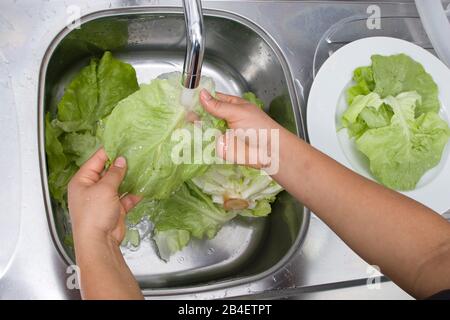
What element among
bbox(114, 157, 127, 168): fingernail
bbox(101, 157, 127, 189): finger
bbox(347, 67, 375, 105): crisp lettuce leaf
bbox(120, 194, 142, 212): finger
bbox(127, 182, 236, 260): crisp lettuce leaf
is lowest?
bbox(127, 182, 236, 260): crisp lettuce leaf

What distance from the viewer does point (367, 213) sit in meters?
0.86

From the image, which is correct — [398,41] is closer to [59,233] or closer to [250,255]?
[250,255]

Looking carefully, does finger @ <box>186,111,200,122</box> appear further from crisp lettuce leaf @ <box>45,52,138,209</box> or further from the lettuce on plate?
the lettuce on plate

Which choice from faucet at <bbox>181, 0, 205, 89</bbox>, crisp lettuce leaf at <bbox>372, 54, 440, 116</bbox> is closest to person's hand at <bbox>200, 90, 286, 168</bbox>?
faucet at <bbox>181, 0, 205, 89</bbox>

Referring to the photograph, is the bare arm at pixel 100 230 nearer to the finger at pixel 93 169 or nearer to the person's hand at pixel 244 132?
the finger at pixel 93 169

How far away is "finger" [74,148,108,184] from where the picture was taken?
900mm

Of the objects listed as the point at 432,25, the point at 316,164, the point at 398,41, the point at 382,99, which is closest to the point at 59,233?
the point at 316,164

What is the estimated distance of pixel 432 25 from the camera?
4.02 ft

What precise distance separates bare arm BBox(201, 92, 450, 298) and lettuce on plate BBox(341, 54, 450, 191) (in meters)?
0.23

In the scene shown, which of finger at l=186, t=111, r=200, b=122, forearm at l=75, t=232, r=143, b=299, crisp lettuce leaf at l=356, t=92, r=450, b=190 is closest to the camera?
forearm at l=75, t=232, r=143, b=299

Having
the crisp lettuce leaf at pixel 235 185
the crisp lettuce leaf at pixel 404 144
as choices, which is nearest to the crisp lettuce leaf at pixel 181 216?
the crisp lettuce leaf at pixel 235 185

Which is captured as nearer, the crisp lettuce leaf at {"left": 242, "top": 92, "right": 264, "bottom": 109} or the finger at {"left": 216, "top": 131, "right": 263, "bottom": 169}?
the finger at {"left": 216, "top": 131, "right": 263, "bottom": 169}
